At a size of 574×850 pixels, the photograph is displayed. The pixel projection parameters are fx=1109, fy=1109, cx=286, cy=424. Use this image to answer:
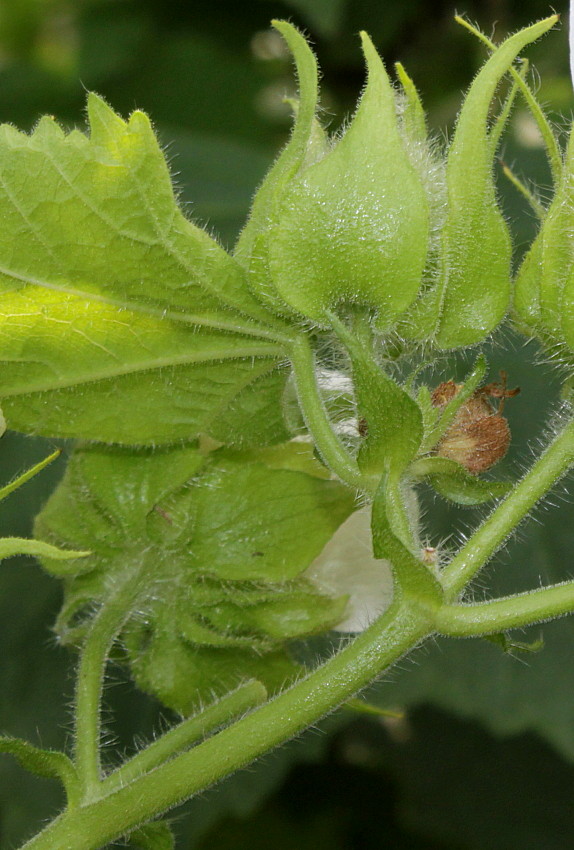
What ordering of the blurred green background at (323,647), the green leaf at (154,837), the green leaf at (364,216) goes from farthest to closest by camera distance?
the blurred green background at (323,647), the green leaf at (154,837), the green leaf at (364,216)

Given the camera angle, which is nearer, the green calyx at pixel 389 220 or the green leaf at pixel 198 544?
the green calyx at pixel 389 220

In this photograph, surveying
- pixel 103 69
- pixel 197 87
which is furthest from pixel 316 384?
pixel 197 87

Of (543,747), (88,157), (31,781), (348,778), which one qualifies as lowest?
(348,778)

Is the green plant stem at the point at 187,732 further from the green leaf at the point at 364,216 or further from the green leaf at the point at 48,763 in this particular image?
the green leaf at the point at 364,216

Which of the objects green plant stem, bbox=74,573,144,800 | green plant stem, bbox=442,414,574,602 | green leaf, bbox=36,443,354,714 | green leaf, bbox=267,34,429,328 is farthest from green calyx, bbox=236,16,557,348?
green plant stem, bbox=74,573,144,800

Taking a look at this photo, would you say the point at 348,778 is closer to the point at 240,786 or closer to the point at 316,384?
the point at 240,786

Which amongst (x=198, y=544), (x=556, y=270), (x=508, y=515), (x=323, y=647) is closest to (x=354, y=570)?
(x=198, y=544)

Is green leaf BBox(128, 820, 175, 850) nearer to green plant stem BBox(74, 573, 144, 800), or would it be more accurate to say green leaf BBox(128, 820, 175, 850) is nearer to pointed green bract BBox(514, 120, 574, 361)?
green plant stem BBox(74, 573, 144, 800)

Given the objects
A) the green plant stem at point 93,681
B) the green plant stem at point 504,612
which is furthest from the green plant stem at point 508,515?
the green plant stem at point 93,681
